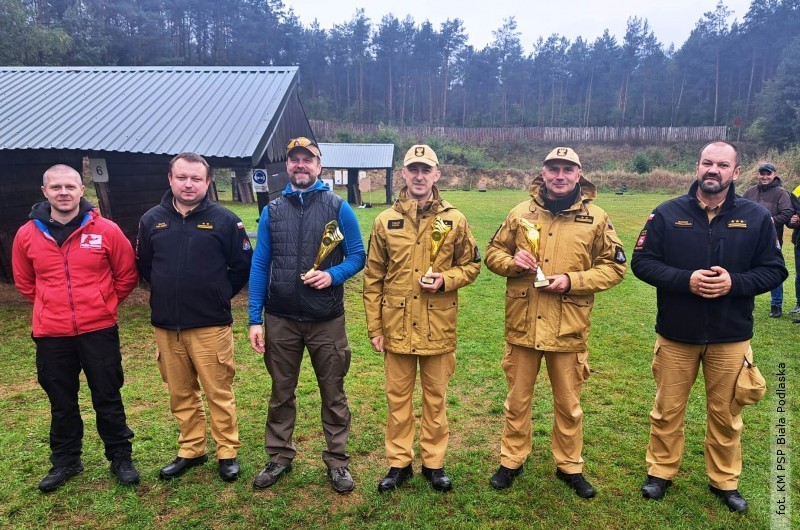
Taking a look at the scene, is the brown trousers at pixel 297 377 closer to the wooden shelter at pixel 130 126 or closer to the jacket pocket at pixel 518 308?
the jacket pocket at pixel 518 308

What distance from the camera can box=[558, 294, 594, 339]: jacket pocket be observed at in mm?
3236

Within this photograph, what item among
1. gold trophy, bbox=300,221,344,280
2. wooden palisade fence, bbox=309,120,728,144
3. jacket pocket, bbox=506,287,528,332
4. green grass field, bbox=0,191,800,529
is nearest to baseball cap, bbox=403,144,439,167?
gold trophy, bbox=300,221,344,280

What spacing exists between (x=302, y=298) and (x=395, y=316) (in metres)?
0.62

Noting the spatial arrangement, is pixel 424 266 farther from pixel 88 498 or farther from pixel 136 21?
pixel 136 21

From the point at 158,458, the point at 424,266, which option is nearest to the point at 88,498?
the point at 158,458

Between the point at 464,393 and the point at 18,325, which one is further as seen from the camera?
the point at 18,325

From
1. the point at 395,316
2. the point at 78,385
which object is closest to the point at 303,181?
the point at 395,316

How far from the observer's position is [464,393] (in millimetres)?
5121

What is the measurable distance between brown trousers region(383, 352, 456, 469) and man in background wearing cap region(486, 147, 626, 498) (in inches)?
17.6

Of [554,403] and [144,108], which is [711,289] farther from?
[144,108]

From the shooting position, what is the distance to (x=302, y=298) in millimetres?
3371

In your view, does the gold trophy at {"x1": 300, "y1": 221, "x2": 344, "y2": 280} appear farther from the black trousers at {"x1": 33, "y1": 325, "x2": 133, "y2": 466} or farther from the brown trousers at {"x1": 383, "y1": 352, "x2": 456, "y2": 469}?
the black trousers at {"x1": 33, "y1": 325, "x2": 133, "y2": 466}

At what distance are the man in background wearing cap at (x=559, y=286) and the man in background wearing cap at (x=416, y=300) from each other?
351 millimetres

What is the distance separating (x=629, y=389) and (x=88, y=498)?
15.2 feet
